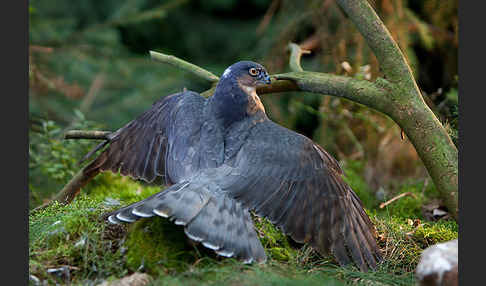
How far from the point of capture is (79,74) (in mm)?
8547

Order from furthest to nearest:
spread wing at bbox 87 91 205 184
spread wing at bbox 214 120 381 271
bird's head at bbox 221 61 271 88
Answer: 1. bird's head at bbox 221 61 271 88
2. spread wing at bbox 87 91 205 184
3. spread wing at bbox 214 120 381 271

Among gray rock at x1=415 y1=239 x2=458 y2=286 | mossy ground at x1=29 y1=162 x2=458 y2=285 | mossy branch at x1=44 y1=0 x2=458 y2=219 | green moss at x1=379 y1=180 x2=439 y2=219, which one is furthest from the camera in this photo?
green moss at x1=379 y1=180 x2=439 y2=219

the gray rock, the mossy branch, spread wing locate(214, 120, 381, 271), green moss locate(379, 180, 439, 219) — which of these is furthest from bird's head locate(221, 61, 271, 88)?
the gray rock

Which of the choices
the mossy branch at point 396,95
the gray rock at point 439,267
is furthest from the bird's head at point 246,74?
the gray rock at point 439,267

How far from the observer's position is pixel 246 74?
14.4 ft

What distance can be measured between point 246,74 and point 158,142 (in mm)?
820

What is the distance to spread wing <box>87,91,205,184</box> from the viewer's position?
4137 mm

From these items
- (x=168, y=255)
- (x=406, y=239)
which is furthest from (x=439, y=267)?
(x=168, y=255)

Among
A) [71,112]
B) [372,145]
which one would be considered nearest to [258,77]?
[372,145]

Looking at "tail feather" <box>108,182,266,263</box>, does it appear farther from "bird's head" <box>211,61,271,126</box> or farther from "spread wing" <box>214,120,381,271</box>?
"bird's head" <box>211,61,271,126</box>

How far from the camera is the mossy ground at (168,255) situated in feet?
10.8

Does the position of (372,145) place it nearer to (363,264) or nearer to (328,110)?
(328,110)

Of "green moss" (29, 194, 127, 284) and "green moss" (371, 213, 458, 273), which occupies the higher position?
"green moss" (29, 194, 127, 284)

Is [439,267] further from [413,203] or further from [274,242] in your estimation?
[413,203]
